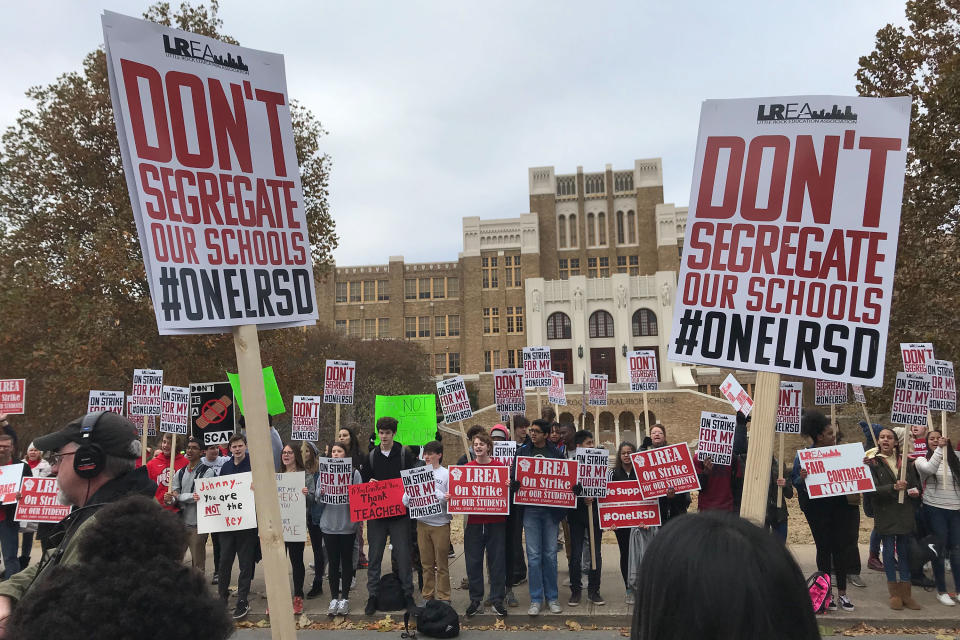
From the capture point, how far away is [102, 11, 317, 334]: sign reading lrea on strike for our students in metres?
3.12

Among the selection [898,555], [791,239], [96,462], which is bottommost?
[898,555]

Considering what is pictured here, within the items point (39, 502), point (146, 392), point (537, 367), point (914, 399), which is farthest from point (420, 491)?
point (914, 399)

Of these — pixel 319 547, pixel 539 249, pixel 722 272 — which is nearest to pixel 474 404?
pixel 539 249

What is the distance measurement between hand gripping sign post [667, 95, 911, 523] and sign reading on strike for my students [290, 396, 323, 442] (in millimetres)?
7744

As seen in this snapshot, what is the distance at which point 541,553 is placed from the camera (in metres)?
8.16

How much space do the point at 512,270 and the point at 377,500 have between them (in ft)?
179

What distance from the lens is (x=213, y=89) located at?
11.1 feet

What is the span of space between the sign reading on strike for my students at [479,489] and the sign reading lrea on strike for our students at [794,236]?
15.7 feet

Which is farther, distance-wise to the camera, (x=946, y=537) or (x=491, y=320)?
(x=491, y=320)

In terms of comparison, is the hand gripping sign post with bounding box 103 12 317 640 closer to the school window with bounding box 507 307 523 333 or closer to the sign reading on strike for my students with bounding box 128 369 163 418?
the sign reading on strike for my students with bounding box 128 369 163 418

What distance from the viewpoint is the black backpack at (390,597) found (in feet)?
26.7

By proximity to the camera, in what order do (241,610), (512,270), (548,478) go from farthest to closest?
(512,270) → (548,478) → (241,610)

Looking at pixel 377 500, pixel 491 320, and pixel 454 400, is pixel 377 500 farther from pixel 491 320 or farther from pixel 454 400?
pixel 491 320

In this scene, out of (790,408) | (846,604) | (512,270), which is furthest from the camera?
(512,270)
